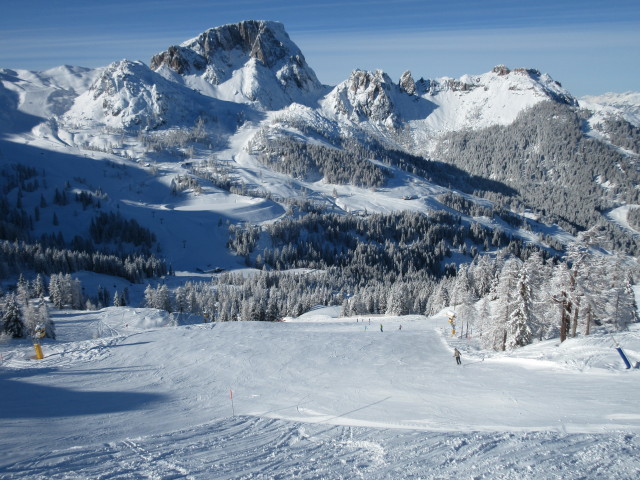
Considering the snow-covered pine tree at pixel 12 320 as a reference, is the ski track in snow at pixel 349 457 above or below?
above

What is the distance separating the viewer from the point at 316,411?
2167 centimetres

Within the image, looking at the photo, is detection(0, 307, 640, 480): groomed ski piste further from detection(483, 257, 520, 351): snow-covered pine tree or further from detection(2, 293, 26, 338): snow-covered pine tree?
detection(2, 293, 26, 338): snow-covered pine tree

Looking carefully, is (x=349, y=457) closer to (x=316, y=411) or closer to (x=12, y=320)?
(x=316, y=411)

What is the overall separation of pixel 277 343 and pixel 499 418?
23647mm

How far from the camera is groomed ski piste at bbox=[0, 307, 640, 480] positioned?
14898 mm

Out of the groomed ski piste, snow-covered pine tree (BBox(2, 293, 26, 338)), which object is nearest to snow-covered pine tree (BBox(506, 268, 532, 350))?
the groomed ski piste

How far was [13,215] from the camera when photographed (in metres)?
178

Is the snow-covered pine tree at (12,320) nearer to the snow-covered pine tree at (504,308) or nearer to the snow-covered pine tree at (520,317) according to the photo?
the snow-covered pine tree at (504,308)

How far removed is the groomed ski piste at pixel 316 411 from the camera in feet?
48.9

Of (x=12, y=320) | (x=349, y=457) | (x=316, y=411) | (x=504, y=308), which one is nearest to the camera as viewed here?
(x=349, y=457)

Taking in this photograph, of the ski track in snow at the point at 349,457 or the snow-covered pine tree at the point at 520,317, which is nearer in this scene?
the ski track in snow at the point at 349,457

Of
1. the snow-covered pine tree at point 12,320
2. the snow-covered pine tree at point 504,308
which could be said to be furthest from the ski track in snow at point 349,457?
the snow-covered pine tree at point 12,320

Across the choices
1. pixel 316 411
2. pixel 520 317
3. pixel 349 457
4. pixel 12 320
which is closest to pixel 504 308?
pixel 520 317

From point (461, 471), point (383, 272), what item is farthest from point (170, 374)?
point (383, 272)
